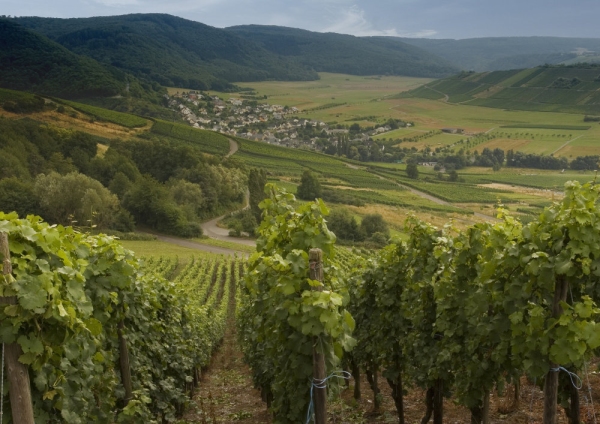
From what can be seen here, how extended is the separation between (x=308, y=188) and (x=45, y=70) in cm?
10271

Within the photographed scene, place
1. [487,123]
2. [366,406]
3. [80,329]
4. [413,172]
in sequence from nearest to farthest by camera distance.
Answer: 1. [80,329]
2. [366,406]
3. [413,172]
4. [487,123]

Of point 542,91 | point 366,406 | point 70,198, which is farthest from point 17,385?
point 542,91

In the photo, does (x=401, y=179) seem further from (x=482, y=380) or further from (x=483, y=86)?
(x=483, y=86)

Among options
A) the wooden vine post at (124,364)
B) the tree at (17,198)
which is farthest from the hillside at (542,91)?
the wooden vine post at (124,364)

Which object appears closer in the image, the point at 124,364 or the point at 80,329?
the point at 80,329

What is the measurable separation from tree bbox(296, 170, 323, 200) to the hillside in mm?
99323

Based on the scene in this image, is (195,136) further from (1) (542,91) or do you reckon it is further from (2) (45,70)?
(1) (542,91)

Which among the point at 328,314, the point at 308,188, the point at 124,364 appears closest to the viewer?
the point at 328,314

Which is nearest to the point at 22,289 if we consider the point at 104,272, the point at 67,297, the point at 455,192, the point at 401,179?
the point at 67,297

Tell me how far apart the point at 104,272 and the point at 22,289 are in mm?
2278

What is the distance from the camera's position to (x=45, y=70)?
457 feet

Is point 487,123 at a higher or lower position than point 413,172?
higher

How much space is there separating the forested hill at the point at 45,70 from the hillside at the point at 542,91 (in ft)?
398

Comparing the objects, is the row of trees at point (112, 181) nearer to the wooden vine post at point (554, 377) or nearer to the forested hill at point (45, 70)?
the wooden vine post at point (554, 377)
